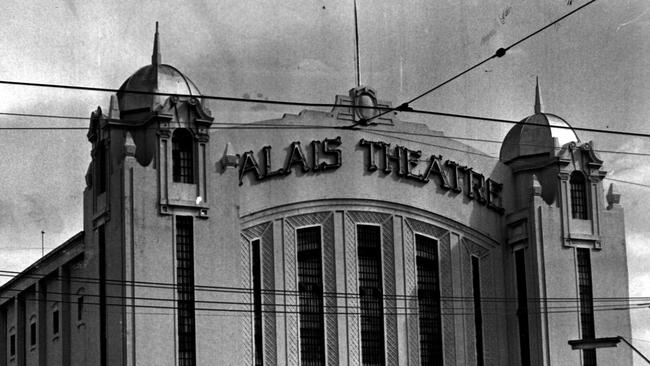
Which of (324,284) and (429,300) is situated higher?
(324,284)

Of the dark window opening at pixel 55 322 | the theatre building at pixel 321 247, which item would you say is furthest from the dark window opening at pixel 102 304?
the dark window opening at pixel 55 322

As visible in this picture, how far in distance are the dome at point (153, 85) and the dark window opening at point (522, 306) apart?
1346cm

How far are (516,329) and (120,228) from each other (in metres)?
15.6

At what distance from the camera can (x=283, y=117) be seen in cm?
4975

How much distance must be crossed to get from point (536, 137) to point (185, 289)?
15536 millimetres

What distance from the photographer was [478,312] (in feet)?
174

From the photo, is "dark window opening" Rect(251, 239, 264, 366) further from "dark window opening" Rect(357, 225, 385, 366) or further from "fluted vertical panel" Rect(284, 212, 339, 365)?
"dark window opening" Rect(357, 225, 385, 366)

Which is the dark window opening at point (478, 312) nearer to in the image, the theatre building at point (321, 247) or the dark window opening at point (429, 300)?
the theatre building at point (321, 247)

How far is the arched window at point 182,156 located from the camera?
47219mm

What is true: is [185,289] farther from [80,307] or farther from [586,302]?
[586,302]

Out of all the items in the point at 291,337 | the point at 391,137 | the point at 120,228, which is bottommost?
the point at 291,337

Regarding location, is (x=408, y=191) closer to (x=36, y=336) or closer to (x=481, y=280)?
(x=481, y=280)

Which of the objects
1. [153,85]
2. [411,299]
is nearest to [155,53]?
[153,85]

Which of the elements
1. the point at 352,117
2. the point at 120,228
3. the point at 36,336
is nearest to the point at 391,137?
the point at 352,117
